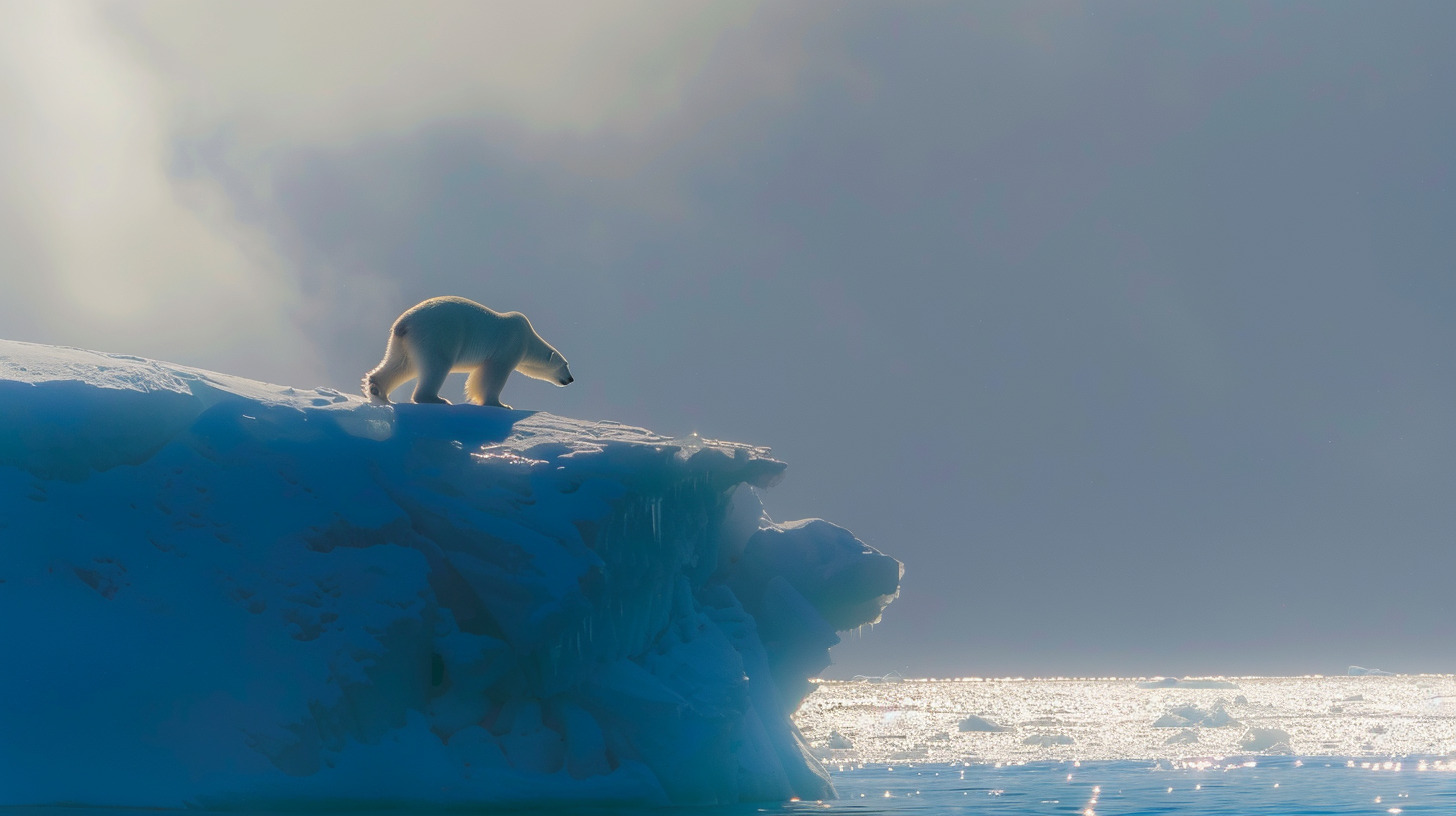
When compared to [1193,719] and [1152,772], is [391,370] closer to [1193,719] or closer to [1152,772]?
[1152,772]

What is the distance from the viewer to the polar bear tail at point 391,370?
11.8 metres

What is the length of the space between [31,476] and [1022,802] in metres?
12.0

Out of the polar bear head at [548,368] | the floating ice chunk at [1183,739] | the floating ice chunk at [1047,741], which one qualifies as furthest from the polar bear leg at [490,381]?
the floating ice chunk at [1183,739]

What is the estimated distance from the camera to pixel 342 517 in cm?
1011

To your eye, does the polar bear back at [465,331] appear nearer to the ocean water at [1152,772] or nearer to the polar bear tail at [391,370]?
the polar bear tail at [391,370]

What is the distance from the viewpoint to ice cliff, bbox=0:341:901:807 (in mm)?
9023

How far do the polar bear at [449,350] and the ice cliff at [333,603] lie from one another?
2.51ft

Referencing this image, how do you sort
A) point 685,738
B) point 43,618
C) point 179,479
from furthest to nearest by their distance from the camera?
point 685,738 < point 179,479 < point 43,618

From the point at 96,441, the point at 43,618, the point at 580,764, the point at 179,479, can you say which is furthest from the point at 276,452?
the point at 580,764

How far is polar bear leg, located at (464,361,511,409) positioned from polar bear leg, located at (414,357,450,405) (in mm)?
956

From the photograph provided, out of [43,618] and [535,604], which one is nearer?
[43,618]

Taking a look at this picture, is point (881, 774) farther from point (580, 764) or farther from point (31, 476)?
point (31, 476)

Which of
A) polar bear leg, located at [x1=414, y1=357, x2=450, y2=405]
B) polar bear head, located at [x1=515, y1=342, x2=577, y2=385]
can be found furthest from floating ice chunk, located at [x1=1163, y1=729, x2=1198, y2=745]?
polar bear leg, located at [x1=414, y1=357, x2=450, y2=405]

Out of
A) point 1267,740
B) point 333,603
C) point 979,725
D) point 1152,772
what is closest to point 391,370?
point 333,603
